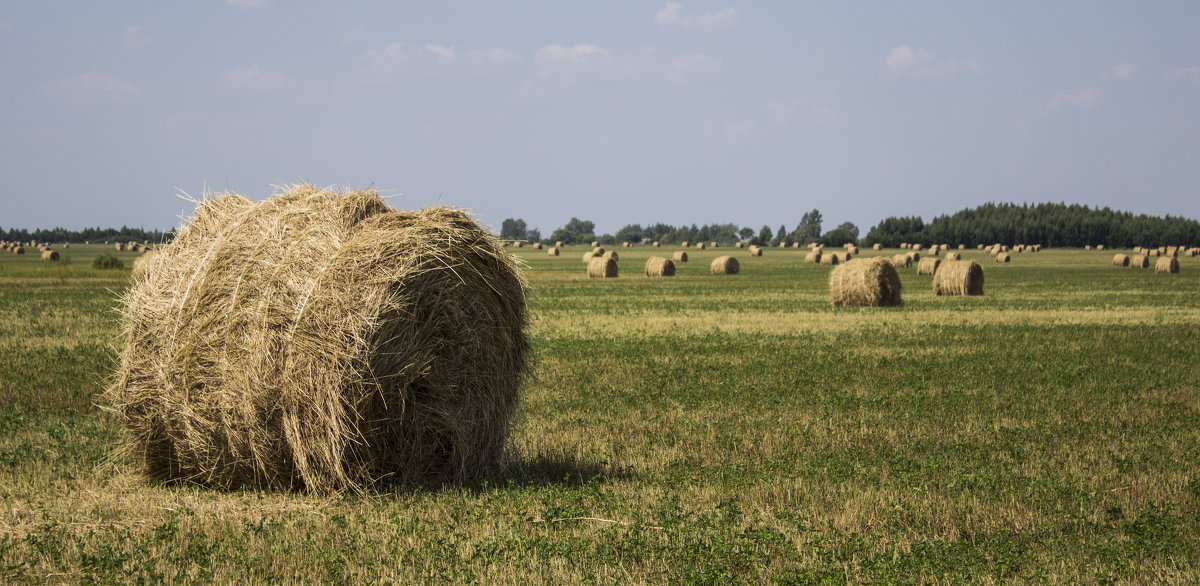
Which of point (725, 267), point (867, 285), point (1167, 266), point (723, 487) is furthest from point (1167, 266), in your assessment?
point (723, 487)

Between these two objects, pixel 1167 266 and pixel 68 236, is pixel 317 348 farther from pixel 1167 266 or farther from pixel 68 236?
pixel 68 236

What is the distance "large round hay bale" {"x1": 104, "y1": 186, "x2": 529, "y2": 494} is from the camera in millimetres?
7668

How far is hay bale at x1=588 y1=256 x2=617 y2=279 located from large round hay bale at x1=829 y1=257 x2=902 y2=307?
19056 millimetres

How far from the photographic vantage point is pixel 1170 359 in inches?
660

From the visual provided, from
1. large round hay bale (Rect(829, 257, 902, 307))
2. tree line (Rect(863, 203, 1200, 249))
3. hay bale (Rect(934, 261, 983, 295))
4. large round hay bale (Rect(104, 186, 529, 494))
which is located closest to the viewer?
large round hay bale (Rect(104, 186, 529, 494))

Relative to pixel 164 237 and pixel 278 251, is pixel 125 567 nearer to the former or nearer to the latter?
pixel 278 251

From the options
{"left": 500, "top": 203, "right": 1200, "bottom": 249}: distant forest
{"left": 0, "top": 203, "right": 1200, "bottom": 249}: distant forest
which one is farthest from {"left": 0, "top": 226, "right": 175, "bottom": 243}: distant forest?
{"left": 500, "top": 203, "right": 1200, "bottom": 249}: distant forest

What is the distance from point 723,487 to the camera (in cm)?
835

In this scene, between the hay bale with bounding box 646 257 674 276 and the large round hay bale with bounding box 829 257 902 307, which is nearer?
the large round hay bale with bounding box 829 257 902 307

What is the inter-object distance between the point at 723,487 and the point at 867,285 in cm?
2253

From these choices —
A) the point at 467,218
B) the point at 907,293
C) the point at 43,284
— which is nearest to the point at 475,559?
the point at 467,218

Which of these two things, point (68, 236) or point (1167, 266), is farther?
point (68, 236)

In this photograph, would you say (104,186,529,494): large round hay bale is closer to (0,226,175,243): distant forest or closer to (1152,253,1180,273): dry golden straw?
(1152,253,1180,273): dry golden straw

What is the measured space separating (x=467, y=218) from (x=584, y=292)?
27.0m
